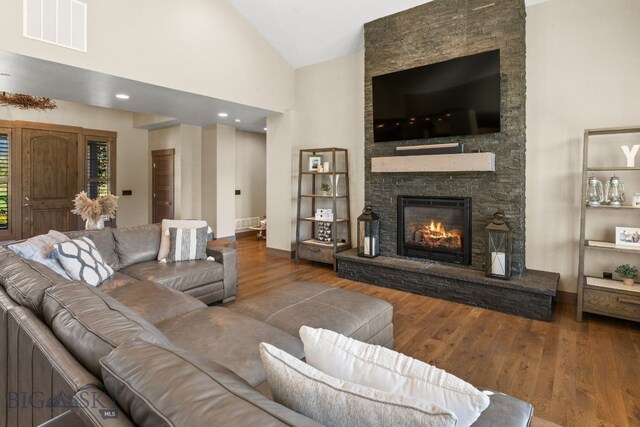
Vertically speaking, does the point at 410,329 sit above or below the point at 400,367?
below

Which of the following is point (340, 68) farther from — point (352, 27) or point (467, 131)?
point (467, 131)

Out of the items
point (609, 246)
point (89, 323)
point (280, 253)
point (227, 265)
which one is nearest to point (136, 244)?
point (227, 265)

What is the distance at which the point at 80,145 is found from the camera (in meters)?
6.68

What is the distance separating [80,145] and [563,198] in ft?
25.4

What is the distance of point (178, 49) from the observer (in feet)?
14.1

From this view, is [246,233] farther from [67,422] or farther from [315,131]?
[67,422]

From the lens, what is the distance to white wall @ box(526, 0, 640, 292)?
335 cm

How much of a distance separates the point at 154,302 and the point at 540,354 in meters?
2.77

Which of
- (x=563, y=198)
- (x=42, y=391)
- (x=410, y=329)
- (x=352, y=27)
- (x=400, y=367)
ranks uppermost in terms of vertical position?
(x=352, y=27)

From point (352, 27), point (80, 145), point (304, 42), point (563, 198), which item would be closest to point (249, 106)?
point (304, 42)

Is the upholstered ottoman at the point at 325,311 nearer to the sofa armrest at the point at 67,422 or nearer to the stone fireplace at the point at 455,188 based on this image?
the sofa armrest at the point at 67,422

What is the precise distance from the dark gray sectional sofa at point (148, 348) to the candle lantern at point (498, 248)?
1.76m

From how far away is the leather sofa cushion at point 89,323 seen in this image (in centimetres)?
103

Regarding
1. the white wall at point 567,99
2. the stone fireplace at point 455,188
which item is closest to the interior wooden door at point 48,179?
the stone fireplace at point 455,188
